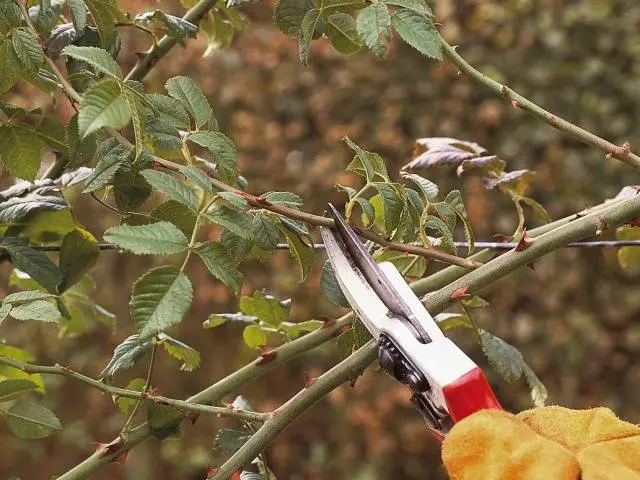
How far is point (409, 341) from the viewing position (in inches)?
24.2

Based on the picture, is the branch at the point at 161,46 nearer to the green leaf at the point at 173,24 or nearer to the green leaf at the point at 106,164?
the green leaf at the point at 173,24

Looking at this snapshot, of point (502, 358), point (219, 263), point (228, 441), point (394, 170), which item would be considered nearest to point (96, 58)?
point (219, 263)

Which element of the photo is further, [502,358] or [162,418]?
[502,358]

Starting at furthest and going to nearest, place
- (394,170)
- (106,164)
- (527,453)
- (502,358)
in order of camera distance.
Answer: (394,170)
(502,358)
(106,164)
(527,453)

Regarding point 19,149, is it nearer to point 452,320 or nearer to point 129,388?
point 129,388

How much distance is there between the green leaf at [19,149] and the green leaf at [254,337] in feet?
0.88

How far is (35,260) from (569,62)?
2394mm

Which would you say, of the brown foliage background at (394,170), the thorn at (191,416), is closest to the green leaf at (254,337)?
the thorn at (191,416)

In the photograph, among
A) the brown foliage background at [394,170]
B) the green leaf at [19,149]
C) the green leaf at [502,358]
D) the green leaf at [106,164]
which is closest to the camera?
the green leaf at [106,164]

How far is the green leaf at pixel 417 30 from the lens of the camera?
67 centimetres

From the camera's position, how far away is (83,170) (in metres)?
0.86

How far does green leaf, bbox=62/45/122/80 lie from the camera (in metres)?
0.57

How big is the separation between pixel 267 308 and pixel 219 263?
0.26 meters

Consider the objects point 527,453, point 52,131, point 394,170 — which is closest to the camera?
point 527,453
